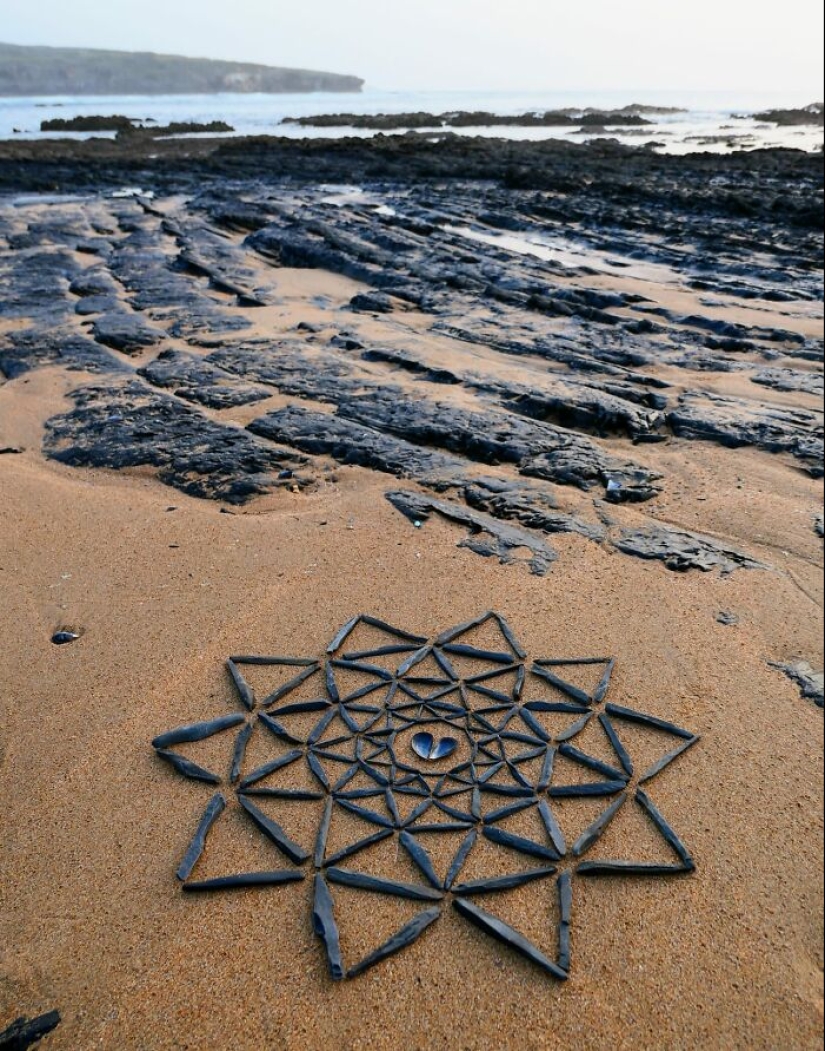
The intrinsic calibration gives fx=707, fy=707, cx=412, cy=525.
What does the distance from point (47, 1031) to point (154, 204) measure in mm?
14764

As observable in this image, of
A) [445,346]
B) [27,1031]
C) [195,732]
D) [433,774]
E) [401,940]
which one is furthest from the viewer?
[445,346]

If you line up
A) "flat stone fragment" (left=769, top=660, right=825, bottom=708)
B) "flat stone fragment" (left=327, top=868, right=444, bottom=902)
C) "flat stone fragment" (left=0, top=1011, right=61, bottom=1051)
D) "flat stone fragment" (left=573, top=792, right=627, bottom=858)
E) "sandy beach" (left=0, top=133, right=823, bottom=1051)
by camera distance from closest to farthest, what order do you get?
"flat stone fragment" (left=0, top=1011, right=61, bottom=1051) < "sandy beach" (left=0, top=133, right=823, bottom=1051) < "flat stone fragment" (left=327, top=868, right=444, bottom=902) < "flat stone fragment" (left=573, top=792, right=627, bottom=858) < "flat stone fragment" (left=769, top=660, right=825, bottom=708)

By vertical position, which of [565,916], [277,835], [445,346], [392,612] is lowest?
[565,916]

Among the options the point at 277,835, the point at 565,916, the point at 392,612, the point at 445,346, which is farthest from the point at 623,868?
the point at 445,346

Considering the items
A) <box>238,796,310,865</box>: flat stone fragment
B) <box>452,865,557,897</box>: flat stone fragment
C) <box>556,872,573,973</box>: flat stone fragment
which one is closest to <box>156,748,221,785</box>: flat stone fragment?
<box>238,796,310,865</box>: flat stone fragment

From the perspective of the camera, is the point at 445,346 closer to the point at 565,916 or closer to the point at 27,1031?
the point at 565,916

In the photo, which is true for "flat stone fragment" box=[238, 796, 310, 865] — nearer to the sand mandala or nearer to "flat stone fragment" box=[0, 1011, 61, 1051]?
the sand mandala

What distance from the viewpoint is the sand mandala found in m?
1.97

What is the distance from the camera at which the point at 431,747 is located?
92.7 inches

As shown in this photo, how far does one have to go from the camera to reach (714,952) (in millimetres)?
1876

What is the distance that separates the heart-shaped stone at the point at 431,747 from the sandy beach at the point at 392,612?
0.30 m

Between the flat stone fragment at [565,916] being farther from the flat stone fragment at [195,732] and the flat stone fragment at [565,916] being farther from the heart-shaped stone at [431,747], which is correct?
the flat stone fragment at [195,732]

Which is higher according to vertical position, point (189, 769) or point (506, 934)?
point (189, 769)

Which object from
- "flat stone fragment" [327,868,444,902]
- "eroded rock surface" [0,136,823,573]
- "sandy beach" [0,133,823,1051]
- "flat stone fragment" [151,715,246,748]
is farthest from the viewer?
"eroded rock surface" [0,136,823,573]
